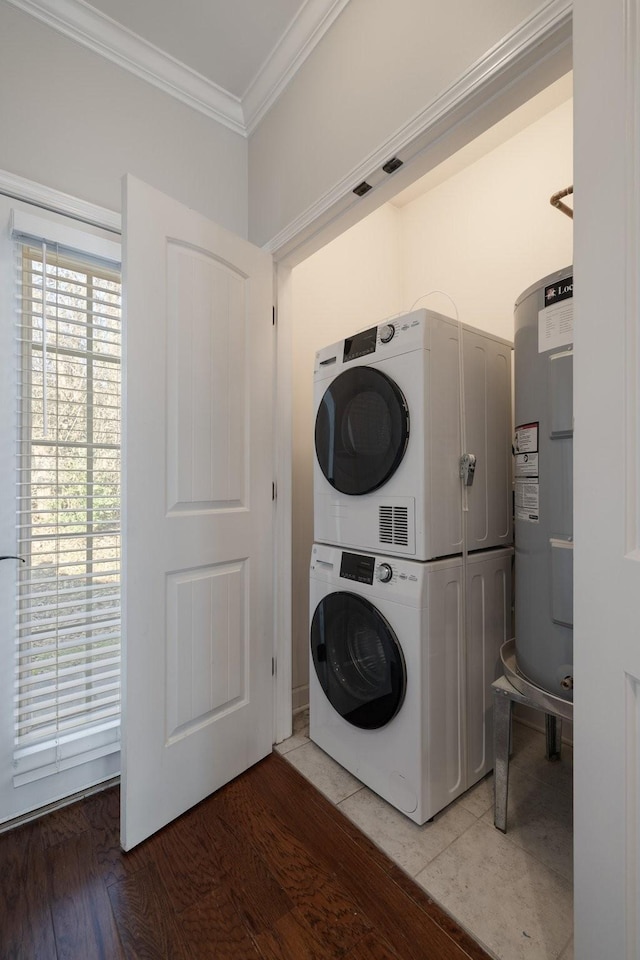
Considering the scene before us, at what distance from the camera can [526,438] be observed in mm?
1322

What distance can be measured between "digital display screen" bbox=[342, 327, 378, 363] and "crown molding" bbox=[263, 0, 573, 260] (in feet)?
1.47

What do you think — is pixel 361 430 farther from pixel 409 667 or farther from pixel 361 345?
pixel 409 667

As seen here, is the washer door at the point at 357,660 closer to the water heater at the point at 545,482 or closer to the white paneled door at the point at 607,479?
the water heater at the point at 545,482

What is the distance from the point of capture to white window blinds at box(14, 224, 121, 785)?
1.46m

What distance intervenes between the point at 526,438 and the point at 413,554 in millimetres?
505

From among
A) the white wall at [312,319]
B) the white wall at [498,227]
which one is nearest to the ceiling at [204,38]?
the white wall at [312,319]

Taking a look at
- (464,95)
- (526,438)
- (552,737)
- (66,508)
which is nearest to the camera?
(464,95)

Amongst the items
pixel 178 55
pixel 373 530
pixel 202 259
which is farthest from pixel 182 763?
pixel 178 55

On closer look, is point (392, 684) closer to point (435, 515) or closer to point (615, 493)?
point (435, 515)

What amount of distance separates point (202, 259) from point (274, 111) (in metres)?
0.86

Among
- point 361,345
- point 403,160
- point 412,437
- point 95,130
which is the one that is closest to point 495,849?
point 412,437

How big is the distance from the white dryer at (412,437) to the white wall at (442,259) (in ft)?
1.59

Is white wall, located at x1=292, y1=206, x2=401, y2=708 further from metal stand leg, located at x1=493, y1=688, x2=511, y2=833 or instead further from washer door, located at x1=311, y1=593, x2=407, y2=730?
metal stand leg, located at x1=493, y1=688, x2=511, y2=833

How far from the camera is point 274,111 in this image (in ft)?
6.01
